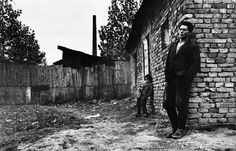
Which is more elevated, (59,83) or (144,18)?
(144,18)

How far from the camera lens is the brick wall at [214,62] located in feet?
14.9

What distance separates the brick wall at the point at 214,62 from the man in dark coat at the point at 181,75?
308 mm

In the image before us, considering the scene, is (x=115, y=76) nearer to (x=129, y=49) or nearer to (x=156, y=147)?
(x=129, y=49)

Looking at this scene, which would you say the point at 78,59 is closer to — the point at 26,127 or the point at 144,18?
the point at 144,18

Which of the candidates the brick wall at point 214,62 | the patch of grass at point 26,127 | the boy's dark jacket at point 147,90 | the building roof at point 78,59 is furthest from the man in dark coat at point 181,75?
the building roof at point 78,59


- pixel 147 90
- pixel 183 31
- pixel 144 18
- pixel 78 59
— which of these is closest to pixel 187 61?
pixel 183 31

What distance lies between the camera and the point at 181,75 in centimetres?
427

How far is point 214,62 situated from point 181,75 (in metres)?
0.86

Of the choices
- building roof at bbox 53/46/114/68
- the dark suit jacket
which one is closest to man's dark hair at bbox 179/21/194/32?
the dark suit jacket

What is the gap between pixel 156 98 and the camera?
7.22 metres

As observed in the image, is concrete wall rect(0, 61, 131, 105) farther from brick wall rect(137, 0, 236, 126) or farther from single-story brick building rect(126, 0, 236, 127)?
brick wall rect(137, 0, 236, 126)

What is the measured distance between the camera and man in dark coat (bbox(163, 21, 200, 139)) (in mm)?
4277

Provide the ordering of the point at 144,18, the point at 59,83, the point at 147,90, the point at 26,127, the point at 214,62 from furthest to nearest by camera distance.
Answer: the point at 59,83 → the point at 144,18 → the point at 147,90 → the point at 26,127 → the point at 214,62

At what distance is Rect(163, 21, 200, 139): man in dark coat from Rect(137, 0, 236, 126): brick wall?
12.1 inches
